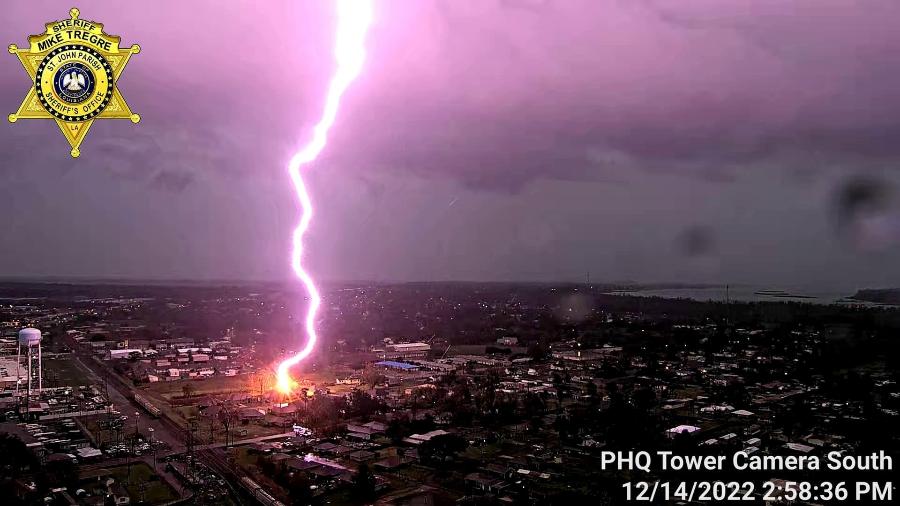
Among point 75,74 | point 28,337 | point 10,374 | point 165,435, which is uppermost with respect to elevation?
point 75,74

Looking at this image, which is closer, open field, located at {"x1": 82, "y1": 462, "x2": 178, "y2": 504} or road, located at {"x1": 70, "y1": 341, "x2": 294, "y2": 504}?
open field, located at {"x1": 82, "y1": 462, "x2": 178, "y2": 504}

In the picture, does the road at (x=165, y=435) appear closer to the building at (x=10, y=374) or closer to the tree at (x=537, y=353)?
the building at (x=10, y=374)

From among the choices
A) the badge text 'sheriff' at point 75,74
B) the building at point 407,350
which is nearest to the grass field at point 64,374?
the building at point 407,350

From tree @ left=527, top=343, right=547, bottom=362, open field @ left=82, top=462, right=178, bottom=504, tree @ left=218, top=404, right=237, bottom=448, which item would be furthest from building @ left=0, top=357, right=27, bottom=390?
tree @ left=527, top=343, right=547, bottom=362

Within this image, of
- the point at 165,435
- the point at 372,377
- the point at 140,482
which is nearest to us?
the point at 140,482

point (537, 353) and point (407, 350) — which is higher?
point (537, 353)

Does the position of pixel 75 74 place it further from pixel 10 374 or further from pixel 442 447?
pixel 10 374

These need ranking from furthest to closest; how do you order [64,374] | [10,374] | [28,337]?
[64,374] < [10,374] < [28,337]

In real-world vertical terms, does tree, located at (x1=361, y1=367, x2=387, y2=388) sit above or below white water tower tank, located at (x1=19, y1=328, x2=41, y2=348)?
below

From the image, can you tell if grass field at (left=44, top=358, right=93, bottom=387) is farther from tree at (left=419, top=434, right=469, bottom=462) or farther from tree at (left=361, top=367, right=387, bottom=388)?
tree at (left=419, top=434, right=469, bottom=462)

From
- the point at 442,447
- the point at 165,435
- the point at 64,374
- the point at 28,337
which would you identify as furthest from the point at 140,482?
the point at 64,374
